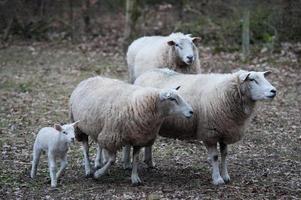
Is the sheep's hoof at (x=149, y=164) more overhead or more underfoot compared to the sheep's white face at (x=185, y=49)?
more underfoot

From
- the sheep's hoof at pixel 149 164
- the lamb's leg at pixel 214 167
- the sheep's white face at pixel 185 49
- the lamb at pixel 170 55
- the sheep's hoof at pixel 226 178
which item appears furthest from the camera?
the lamb at pixel 170 55

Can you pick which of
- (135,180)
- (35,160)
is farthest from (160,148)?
(35,160)

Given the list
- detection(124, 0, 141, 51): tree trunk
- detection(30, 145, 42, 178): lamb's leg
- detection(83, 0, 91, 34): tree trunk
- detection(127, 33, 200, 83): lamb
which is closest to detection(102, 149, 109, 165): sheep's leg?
detection(30, 145, 42, 178): lamb's leg

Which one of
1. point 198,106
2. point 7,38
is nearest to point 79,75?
point 7,38

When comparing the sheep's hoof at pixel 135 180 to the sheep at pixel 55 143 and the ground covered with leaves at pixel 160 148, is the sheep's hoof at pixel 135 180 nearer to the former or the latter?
the ground covered with leaves at pixel 160 148

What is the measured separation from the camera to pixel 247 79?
7590 millimetres

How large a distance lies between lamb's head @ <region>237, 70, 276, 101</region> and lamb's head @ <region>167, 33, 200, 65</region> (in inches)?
94.9

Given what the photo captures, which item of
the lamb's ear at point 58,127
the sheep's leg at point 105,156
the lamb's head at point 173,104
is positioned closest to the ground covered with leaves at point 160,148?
the sheep's leg at point 105,156

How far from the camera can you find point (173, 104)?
742cm

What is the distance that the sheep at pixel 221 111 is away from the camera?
758 centimetres

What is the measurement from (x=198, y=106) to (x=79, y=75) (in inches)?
313

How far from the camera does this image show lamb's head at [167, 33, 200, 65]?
32.8ft

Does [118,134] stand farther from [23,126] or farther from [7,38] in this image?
[7,38]

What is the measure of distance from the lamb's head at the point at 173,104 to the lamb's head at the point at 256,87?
75 centimetres
